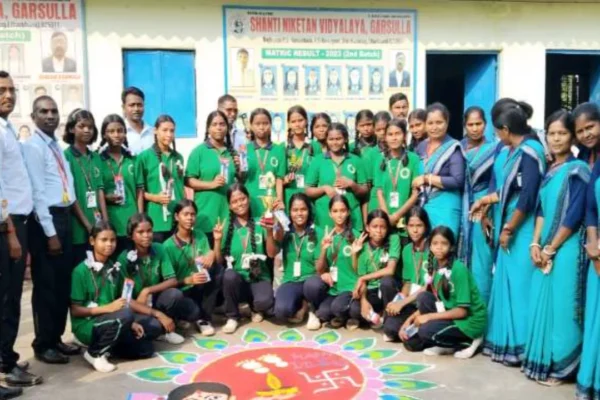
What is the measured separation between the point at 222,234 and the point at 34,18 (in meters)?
3.74

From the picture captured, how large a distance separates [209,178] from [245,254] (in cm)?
69

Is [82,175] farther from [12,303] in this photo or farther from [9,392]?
[9,392]

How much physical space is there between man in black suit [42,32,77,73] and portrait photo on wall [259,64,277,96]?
2.17 m

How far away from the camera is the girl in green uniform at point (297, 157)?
5.48 metres

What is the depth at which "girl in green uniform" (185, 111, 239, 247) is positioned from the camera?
5191 millimetres

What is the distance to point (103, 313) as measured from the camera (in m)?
4.29

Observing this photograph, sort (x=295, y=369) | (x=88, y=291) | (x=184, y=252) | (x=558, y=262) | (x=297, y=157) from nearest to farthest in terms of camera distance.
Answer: (x=558, y=262)
(x=295, y=369)
(x=88, y=291)
(x=184, y=252)
(x=297, y=157)

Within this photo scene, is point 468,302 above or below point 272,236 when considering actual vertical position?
below

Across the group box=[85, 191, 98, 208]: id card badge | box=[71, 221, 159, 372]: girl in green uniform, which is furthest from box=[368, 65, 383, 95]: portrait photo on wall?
box=[71, 221, 159, 372]: girl in green uniform

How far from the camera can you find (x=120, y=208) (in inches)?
195

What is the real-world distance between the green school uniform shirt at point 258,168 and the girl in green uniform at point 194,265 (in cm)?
52

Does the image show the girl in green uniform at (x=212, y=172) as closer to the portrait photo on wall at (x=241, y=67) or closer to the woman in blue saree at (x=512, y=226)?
the woman in blue saree at (x=512, y=226)

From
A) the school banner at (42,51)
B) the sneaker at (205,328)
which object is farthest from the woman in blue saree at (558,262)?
the school banner at (42,51)

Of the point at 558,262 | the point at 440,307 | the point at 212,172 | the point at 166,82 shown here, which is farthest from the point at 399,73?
the point at 558,262
